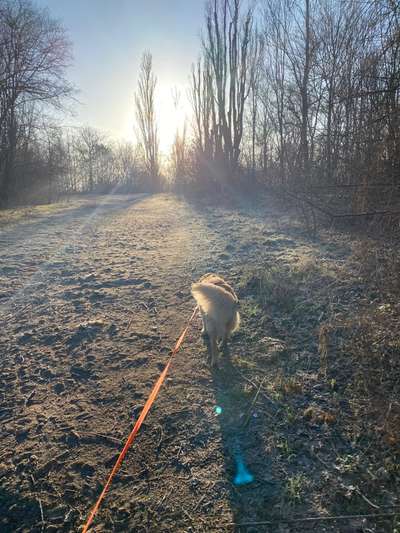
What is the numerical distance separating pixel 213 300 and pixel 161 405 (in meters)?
1.15

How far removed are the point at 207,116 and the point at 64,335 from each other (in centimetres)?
1896

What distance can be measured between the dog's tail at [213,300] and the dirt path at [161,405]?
0.55 meters

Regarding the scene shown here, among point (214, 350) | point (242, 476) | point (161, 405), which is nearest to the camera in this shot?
point (242, 476)

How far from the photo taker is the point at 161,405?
2.86 metres

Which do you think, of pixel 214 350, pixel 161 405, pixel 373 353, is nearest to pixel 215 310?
pixel 214 350

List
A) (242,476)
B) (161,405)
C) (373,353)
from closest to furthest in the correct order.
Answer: (242,476), (161,405), (373,353)

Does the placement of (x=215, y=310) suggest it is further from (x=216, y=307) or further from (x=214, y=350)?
(x=214, y=350)

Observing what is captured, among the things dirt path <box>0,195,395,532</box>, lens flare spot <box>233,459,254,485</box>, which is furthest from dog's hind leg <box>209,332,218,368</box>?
lens flare spot <box>233,459,254,485</box>

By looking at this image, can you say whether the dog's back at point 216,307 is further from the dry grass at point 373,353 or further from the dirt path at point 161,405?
the dry grass at point 373,353

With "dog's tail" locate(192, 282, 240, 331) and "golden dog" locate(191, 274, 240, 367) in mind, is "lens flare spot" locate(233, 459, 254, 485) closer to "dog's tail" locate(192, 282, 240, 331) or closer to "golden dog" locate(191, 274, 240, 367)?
"golden dog" locate(191, 274, 240, 367)

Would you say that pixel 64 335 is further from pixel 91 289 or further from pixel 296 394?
pixel 296 394

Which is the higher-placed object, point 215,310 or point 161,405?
point 215,310

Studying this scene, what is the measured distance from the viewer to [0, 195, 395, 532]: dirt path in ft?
6.55

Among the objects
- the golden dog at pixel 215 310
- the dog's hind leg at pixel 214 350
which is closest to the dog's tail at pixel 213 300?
the golden dog at pixel 215 310
